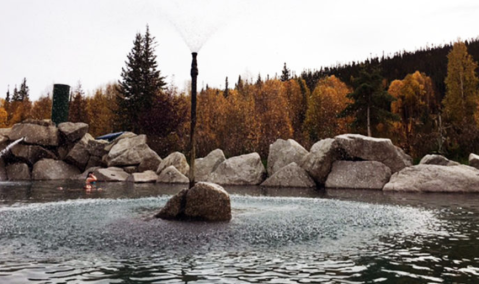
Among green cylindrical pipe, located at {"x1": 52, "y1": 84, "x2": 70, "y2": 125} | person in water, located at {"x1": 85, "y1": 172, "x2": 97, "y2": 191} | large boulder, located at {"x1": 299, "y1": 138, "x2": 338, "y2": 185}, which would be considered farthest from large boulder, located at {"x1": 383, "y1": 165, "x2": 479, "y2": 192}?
green cylindrical pipe, located at {"x1": 52, "y1": 84, "x2": 70, "y2": 125}

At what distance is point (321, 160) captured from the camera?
2302 centimetres

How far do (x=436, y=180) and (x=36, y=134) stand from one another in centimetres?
2956

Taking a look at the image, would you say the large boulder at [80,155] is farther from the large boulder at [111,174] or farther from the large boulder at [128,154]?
the large boulder at [111,174]

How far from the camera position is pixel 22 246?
673 cm

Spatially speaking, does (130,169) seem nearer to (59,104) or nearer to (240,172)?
(240,172)

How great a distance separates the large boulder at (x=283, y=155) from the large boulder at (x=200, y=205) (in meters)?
15.4

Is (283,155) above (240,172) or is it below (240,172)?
above

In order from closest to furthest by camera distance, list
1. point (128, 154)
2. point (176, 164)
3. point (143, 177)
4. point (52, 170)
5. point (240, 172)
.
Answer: point (240, 172) < point (143, 177) < point (176, 164) < point (128, 154) < point (52, 170)

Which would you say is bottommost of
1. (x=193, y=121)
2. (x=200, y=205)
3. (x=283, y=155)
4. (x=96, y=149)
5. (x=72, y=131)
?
(x=200, y=205)

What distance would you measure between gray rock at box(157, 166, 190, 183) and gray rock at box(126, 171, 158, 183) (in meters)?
0.73

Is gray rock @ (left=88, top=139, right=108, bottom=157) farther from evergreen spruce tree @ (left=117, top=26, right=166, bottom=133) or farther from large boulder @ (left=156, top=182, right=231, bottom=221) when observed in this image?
large boulder @ (left=156, top=182, right=231, bottom=221)

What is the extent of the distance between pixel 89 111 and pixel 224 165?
164 ft

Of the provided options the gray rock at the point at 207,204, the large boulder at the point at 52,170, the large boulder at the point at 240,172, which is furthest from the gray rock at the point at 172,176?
the gray rock at the point at 207,204

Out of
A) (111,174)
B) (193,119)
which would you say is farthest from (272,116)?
(193,119)
